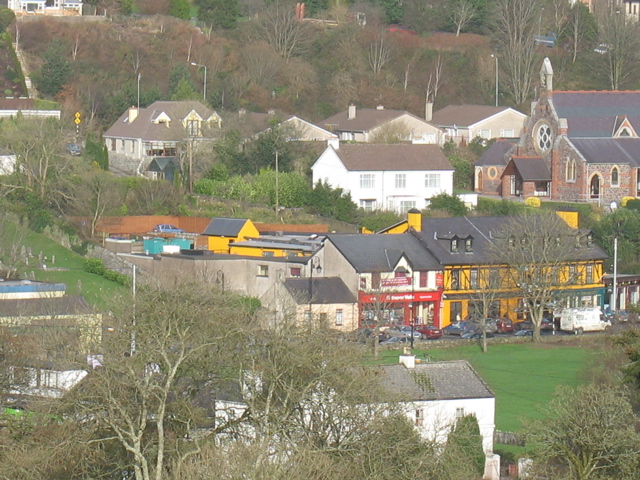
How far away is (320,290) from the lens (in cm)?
5444

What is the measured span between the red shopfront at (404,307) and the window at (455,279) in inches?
26.1

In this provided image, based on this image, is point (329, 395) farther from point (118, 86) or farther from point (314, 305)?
point (118, 86)

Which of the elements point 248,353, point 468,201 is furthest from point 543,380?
point 468,201

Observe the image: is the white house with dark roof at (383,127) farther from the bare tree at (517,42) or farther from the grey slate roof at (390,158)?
the bare tree at (517,42)

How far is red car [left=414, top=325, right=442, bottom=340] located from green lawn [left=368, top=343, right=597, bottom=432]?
5.65ft

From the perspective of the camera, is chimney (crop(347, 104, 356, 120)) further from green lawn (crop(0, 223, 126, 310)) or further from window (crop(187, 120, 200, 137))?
green lawn (crop(0, 223, 126, 310))

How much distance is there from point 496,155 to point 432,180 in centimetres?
703

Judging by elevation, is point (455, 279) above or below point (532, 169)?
below

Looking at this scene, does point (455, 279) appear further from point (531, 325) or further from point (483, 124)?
point (483, 124)

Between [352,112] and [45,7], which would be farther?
[45,7]

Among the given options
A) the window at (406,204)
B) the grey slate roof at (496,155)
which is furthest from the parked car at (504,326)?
the grey slate roof at (496,155)

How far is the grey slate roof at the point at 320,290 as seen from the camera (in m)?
53.2

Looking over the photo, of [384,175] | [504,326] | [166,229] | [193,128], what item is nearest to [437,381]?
[504,326]

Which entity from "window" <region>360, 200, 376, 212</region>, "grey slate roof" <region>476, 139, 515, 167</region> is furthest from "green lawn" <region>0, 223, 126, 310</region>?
"grey slate roof" <region>476, 139, 515, 167</region>
